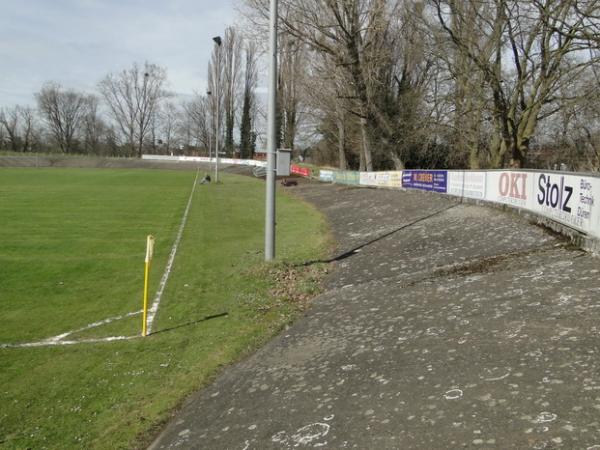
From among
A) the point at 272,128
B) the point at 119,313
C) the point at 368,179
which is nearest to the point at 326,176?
the point at 368,179

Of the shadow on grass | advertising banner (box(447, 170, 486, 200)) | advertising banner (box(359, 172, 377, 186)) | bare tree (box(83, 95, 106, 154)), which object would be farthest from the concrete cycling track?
bare tree (box(83, 95, 106, 154))

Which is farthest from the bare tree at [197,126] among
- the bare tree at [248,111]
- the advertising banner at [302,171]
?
the advertising banner at [302,171]

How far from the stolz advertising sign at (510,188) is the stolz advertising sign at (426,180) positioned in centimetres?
561

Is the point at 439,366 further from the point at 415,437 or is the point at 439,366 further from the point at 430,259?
the point at 430,259

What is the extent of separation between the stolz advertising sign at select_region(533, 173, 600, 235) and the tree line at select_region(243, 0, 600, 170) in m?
13.1

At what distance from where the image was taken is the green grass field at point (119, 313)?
19.2 ft

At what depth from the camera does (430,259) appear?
1133 centimetres

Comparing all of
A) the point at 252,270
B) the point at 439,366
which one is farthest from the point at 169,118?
the point at 439,366

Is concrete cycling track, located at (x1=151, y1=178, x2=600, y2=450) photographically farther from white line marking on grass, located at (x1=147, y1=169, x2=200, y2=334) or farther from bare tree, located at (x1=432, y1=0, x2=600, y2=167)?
bare tree, located at (x1=432, y1=0, x2=600, y2=167)

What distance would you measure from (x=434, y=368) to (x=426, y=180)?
2006 cm

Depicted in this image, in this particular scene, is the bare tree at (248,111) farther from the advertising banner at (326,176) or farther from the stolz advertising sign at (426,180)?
the stolz advertising sign at (426,180)

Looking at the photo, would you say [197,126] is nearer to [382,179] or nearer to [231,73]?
[231,73]

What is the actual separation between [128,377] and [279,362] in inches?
81.0

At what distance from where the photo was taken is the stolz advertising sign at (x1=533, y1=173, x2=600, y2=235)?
9.13m
